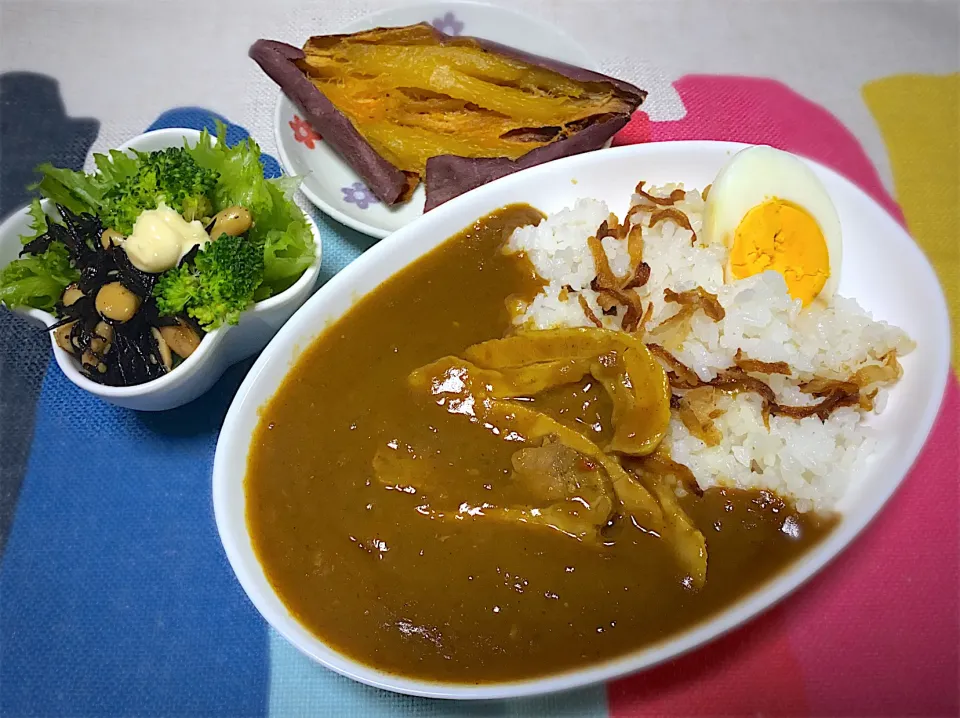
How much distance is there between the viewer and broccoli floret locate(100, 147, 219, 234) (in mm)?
1625

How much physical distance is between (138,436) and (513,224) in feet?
3.63

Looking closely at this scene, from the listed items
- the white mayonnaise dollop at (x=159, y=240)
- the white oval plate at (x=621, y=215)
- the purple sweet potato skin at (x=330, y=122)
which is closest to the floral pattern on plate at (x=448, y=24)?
the purple sweet potato skin at (x=330, y=122)

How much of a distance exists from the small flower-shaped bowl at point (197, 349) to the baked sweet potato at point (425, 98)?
407 mm

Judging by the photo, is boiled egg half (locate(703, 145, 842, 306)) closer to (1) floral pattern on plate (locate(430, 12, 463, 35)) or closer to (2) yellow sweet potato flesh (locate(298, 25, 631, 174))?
(2) yellow sweet potato flesh (locate(298, 25, 631, 174))

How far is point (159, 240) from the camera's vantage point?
1.55 m

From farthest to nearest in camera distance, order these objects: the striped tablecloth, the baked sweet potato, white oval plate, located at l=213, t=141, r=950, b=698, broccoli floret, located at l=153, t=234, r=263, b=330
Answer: the baked sweet potato
the striped tablecloth
broccoli floret, located at l=153, t=234, r=263, b=330
white oval plate, located at l=213, t=141, r=950, b=698

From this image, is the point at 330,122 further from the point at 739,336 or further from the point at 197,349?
the point at 739,336

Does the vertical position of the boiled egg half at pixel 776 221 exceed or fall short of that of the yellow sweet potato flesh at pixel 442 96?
it exceeds it

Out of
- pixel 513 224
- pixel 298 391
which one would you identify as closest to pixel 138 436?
pixel 298 391

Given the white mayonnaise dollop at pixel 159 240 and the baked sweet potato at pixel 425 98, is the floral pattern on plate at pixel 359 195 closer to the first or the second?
the baked sweet potato at pixel 425 98

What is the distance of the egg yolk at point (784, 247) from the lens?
5.67ft

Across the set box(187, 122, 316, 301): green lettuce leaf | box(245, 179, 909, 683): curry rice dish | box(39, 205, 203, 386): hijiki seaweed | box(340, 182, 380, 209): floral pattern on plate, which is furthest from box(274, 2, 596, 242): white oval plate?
box(39, 205, 203, 386): hijiki seaweed

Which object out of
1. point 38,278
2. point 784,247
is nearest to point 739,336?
point 784,247

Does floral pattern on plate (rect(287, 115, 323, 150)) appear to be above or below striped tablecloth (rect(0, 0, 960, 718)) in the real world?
above
